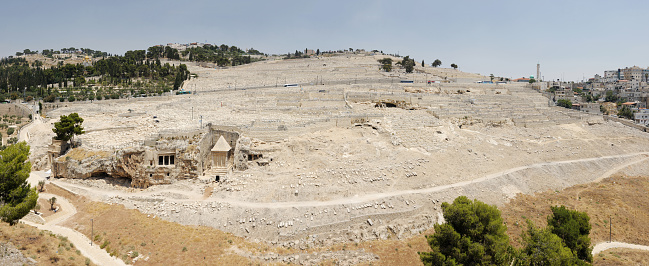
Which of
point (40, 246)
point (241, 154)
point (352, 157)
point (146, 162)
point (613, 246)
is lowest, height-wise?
point (613, 246)

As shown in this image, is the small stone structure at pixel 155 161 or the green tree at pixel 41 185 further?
the small stone structure at pixel 155 161

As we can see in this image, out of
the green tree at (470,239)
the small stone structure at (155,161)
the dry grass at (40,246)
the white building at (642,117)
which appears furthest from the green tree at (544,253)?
the white building at (642,117)

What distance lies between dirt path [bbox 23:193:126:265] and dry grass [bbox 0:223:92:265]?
88cm

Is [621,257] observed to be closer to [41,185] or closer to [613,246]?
[613,246]

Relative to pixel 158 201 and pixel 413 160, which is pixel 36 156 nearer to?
pixel 158 201

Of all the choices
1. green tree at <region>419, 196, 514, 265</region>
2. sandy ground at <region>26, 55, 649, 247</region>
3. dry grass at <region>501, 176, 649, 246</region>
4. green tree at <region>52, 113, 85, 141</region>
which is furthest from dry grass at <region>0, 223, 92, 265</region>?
dry grass at <region>501, 176, 649, 246</region>

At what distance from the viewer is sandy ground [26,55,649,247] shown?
61.4ft

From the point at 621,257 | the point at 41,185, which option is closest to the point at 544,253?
the point at 621,257

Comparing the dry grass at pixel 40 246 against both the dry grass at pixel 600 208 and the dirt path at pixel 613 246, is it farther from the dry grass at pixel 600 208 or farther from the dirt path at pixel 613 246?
the dirt path at pixel 613 246

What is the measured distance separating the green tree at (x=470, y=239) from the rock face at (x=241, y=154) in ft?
46.9

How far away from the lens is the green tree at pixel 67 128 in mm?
23730

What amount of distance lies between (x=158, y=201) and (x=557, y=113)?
4777 centimetres

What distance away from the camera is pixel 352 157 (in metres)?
23.7

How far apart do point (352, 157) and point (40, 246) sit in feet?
55.8
